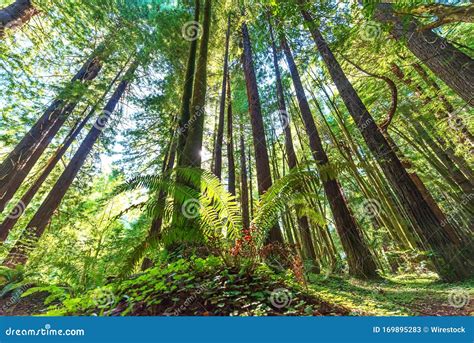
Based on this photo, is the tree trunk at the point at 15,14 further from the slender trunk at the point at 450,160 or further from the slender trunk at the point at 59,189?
the slender trunk at the point at 450,160

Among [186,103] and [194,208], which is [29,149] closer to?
[186,103]

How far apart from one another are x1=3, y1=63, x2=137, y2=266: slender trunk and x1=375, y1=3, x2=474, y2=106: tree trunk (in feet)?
21.5

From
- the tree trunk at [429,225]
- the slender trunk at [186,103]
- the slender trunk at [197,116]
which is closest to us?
the tree trunk at [429,225]

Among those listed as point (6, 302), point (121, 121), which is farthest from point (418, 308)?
point (121, 121)

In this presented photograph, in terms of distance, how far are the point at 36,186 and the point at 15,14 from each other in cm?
450

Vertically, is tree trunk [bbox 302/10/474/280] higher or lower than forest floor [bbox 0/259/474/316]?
higher

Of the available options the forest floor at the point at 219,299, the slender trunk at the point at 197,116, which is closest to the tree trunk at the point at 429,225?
the forest floor at the point at 219,299

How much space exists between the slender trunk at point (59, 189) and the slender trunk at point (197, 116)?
2787mm

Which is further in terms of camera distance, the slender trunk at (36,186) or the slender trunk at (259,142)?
the slender trunk at (36,186)

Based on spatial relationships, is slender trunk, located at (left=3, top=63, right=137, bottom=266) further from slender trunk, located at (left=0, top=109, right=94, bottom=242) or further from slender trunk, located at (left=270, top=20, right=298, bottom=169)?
slender trunk, located at (left=270, top=20, right=298, bottom=169)

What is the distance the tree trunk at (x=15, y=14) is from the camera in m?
4.27

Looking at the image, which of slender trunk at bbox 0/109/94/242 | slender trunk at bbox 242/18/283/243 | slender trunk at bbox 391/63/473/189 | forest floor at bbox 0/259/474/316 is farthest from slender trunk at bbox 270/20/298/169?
slender trunk at bbox 0/109/94/242

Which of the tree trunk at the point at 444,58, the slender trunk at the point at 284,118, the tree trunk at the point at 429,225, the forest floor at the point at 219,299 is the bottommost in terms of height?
the forest floor at the point at 219,299

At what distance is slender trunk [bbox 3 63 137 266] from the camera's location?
4.46m
